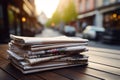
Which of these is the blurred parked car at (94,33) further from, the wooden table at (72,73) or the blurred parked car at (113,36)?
the wooden table at (72,73)

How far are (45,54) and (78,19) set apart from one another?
27.8m

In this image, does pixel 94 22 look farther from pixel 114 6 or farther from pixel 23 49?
pixel 23 49

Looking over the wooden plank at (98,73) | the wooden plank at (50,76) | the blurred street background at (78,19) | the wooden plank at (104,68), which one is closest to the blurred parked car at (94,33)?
the blurred street background at (78,19)

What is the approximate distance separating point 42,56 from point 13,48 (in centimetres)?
29

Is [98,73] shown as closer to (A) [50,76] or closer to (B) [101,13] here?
(A) [50,76]

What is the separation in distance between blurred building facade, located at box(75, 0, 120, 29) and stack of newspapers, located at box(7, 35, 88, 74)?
1557 cm

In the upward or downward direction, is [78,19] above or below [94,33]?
above

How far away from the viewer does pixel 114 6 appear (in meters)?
17.2

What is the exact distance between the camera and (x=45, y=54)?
99cm

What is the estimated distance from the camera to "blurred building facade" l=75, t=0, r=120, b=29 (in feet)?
56.4

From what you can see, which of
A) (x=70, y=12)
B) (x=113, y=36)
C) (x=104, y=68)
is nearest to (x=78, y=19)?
(x=70, y=12)

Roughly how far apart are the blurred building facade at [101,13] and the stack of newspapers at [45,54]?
51.1 feet

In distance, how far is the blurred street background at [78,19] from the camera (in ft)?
26.7

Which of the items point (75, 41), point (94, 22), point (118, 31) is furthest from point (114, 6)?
point (75, 41)
